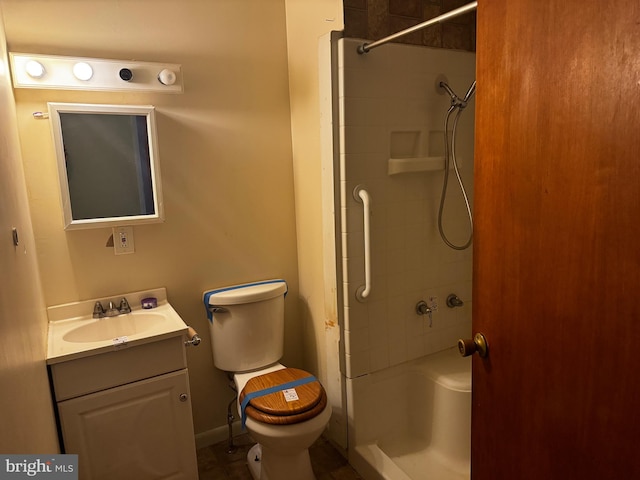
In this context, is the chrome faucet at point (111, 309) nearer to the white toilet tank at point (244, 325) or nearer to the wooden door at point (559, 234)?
the white toilet tank at point (244, 325)

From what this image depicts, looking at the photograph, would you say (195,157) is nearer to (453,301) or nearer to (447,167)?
(447,167)

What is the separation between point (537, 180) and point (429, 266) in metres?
1.30

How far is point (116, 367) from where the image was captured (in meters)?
1.64

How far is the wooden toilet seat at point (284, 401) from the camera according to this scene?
5.61 feet

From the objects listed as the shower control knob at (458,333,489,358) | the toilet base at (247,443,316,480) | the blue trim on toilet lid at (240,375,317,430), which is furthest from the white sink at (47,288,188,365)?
the shower control knob at (458,333,489,358)

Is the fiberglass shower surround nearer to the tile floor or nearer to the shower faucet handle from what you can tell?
the shower faucet handle

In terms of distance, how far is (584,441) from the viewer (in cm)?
85

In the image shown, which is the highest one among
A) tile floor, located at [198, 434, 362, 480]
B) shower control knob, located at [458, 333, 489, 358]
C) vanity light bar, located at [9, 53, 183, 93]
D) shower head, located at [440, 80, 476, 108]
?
vanity light bar, located at [9, 53, 183, 93]

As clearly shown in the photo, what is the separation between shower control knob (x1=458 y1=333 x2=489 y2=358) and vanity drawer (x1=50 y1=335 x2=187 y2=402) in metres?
1.12

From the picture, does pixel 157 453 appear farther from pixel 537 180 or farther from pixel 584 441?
pixel 537 180

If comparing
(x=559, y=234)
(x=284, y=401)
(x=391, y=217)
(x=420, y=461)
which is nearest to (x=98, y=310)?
(x=284, y=401)

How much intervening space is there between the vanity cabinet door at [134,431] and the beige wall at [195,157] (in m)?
0.41

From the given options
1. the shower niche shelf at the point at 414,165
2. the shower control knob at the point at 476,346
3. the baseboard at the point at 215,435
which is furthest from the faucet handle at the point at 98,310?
the shower control knob at the point at 476,346

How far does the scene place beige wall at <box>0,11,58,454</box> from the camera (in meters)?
0.81
